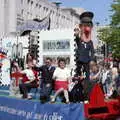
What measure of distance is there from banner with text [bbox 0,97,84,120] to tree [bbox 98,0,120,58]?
102 ft

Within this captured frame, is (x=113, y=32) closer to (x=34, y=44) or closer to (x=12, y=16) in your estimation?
(x=34, y=44)

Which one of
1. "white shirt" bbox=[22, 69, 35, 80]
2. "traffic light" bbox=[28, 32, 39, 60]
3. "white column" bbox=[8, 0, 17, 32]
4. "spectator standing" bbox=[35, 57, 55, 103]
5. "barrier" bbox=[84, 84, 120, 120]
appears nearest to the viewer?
"barrier" bbox=[84, 84, 120, 120]

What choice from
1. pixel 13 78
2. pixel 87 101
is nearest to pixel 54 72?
pixel 87 101

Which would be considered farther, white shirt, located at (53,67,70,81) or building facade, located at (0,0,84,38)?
building facade, located at (0,0,84,38)

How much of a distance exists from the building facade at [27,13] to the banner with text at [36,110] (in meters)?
49.6

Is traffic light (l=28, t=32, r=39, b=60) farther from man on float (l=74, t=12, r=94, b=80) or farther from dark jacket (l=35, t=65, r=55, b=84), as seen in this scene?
man on float (l=74, t=12, r=94, b=80)

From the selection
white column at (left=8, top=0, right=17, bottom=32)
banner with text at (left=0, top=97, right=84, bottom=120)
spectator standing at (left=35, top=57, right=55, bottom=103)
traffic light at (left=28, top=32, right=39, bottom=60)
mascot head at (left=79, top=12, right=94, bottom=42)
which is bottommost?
banner with text at (left=0, top=97, right=84, bottom=120)

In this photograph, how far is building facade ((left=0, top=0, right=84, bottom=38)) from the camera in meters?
72.5

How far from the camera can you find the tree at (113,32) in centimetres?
4416

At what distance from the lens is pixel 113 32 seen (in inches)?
1753

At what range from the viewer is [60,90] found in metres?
11.9

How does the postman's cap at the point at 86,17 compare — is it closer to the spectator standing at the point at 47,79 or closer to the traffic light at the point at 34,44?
the spectator standing at the point at 47,79

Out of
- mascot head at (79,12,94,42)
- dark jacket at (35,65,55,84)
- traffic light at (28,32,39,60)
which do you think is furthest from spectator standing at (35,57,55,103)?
traffic light at (28,32,39,60)

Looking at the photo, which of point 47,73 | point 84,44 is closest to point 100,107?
point 84,44
